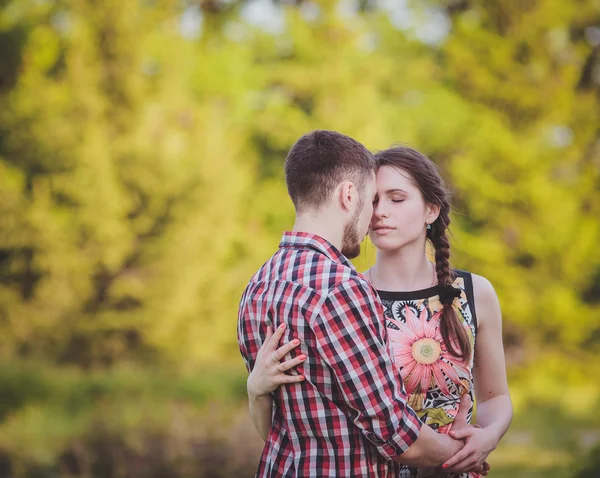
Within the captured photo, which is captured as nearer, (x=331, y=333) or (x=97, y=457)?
(x=331, y=333)

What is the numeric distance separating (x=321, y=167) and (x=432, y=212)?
2.52 ft

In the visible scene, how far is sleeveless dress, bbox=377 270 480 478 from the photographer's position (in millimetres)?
2389

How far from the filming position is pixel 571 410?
39.1 ft

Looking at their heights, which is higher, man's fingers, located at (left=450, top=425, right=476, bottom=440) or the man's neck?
the man's neck

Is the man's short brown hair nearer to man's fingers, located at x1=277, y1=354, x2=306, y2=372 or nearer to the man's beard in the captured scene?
the man's beard

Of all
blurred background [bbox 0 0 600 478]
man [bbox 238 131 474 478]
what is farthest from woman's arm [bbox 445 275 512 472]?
blurred background [bbox 0 0 600 478]

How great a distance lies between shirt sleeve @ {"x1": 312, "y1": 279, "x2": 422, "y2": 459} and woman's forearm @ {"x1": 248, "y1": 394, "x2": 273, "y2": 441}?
330mm

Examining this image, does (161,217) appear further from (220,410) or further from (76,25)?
(220,410)

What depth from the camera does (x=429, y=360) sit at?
95.3 inches

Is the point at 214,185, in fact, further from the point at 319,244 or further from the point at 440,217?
the point at 319,244

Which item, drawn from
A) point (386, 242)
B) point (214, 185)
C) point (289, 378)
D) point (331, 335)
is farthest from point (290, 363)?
point (214, 185)

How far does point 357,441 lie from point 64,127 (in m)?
11.5

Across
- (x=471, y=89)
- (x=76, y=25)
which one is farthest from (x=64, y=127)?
(x=471, y=89)

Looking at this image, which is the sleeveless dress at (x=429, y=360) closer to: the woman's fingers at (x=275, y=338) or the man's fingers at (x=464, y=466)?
the man's fingers at (x=464, y=466)
